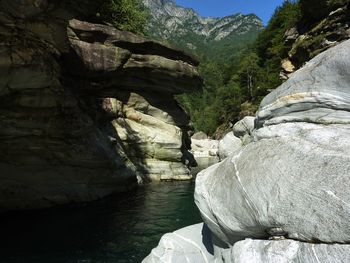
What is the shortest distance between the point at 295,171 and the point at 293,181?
6.9 inches

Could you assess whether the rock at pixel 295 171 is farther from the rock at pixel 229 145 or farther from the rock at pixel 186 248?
the rock at pixel 229 145

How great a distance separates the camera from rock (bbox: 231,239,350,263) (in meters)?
5.16

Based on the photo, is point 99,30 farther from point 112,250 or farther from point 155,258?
point 155,258

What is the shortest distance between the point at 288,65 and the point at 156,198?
31.3 meters

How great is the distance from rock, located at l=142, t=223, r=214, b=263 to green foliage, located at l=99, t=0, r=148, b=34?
95.5 feet

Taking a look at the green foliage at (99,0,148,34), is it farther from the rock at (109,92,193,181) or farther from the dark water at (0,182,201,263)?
the dark water at (0,182,201,263)

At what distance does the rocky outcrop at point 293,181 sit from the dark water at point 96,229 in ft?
18.5

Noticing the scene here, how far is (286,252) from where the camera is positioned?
18.8 ft

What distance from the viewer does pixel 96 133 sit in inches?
882

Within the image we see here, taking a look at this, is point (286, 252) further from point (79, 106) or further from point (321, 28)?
point (321, 28)

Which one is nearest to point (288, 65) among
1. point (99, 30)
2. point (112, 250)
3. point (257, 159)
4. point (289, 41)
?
point (289, 41)

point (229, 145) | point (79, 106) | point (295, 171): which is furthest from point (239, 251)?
point (79, 106)

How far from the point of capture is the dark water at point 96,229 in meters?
12.2

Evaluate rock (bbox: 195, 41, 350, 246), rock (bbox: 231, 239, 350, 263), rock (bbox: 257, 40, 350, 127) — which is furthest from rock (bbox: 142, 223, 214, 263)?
rock (bbox: 257, 40, 350, 127)
